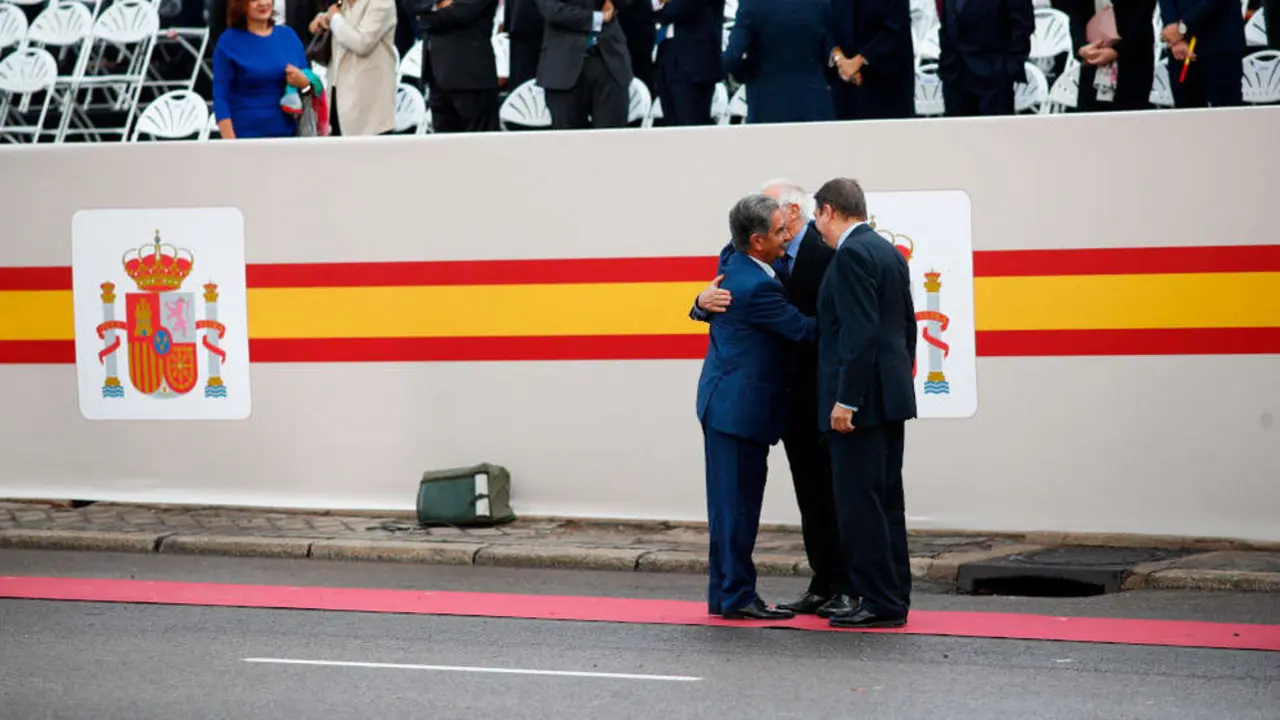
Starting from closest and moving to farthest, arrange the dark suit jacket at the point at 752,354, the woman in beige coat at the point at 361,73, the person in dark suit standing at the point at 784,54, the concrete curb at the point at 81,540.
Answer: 1. the dark suit jacket at the point at 752,354
2. the concrete curb at the point at 81,540
3. the person in dark suit standing at the point at 784,54
4. the woman in beige coat at the point at 361,73

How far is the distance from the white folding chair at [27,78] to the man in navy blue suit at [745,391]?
884 cm

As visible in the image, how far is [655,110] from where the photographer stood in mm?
15523

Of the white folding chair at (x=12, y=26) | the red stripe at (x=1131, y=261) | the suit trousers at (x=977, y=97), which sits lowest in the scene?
the red stripe at (x=1131, y=261)

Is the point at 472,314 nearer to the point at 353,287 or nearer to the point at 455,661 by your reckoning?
the point at 353,287

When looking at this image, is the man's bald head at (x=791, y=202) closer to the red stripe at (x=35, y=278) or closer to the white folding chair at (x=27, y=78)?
the red stripe at (x=35, y=278)

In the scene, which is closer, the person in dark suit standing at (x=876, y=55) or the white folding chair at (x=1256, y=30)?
the person in dark suit standing at (x=876, y=55)

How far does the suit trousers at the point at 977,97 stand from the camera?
13312 millimetres

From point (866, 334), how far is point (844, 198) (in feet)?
2.11

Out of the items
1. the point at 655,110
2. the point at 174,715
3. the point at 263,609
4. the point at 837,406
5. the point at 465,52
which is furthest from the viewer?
the point at 655,110

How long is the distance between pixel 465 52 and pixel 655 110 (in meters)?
2.01

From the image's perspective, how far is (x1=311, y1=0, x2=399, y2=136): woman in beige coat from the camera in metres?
14.2

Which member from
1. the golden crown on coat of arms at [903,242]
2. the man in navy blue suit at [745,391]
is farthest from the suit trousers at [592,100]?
the man in navy blue suit at [745,391]

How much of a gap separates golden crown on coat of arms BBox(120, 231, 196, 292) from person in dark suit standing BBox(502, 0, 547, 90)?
118 inches

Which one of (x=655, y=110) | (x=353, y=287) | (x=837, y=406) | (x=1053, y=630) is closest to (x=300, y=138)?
(x=353, y=287)
